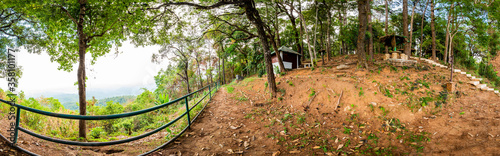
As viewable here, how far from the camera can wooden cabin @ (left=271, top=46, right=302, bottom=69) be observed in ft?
59.4

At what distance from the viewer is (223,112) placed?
5930 millimetres

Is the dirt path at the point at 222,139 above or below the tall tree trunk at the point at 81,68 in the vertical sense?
below

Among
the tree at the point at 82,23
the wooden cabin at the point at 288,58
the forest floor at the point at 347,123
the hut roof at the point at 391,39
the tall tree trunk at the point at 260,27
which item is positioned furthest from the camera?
the wooden cabin at the point at 288,58

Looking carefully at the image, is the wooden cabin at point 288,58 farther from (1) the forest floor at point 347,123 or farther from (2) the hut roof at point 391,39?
(1) the forest floor at point 347,123

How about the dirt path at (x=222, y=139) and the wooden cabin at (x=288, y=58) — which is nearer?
the dirt path at (x=222, y=139)

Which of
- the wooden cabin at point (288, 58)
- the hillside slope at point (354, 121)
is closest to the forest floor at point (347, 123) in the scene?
the hillside slope at point (354, 121)

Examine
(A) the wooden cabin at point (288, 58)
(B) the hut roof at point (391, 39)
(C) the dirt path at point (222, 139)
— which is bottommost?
(C) the dirt path at point (222, 139)

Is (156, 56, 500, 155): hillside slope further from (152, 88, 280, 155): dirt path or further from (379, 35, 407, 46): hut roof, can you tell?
(379, 35, 407, 46): hut roof

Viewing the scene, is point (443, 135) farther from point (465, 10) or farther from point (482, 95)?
point (465, 10)

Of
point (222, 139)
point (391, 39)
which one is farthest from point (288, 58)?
point (222, 139)

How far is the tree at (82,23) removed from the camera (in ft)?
15.6

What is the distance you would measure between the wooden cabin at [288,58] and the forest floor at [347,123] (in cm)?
1107

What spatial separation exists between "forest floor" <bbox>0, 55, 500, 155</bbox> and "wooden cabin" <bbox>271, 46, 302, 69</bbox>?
11.1m

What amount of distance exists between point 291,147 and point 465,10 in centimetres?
1877
